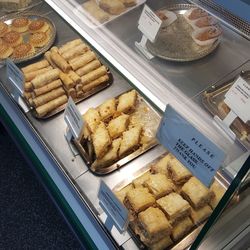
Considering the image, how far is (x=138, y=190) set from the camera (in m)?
1.15

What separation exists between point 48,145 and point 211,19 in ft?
2.75

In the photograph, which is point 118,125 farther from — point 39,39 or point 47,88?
point 39,39

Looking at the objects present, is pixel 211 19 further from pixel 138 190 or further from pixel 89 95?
pixel 138 190

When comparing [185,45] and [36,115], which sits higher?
[185,45]

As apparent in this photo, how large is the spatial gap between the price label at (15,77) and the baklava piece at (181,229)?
0.83 meters

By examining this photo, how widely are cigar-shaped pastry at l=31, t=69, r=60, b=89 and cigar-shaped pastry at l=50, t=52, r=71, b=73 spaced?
36 mm

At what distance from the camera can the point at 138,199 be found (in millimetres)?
1121

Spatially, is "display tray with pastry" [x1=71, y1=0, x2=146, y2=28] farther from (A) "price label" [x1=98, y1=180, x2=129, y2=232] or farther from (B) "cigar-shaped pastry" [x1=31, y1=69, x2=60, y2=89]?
(A) "price label" [x1=98, y1=180, x2=129, y2=232]

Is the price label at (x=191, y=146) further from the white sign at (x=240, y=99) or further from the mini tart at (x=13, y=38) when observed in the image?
the mini tart at (x=13, y=38)

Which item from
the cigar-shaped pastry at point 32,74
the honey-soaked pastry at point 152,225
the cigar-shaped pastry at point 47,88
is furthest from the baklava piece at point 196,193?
the cigar-shaped pastry at point 32,74

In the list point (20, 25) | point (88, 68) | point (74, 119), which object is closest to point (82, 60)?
point (88, 68)

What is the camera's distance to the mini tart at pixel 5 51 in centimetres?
167

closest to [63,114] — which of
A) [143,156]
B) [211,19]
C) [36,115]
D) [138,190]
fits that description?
[36,115]

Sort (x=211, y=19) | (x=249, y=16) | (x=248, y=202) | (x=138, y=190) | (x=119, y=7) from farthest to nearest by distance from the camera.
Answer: (x=119, y=7) → (x=211, y=19) → (x=138, y=190) → (x=248, y=202) → (x=249, y=16)
